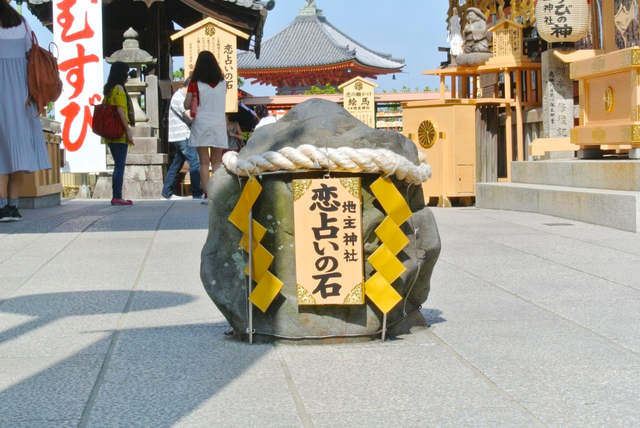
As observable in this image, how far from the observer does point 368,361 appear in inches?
133

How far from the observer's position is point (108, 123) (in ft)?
34.6

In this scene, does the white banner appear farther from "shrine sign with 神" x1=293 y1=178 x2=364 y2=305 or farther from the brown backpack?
"shrine sign with 神" x1=293 y1=178 x2=364 y2=305

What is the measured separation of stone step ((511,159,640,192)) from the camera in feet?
27.2

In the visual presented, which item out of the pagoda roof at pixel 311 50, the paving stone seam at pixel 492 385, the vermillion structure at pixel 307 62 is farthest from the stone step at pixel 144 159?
the vermillion structure at pixel 307 62

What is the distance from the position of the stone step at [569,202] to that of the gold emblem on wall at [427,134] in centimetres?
93

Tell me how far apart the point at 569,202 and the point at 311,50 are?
3462 cm

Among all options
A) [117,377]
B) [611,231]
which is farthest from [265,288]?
[611,231]

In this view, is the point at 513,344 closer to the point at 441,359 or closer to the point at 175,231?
the point at 441,359

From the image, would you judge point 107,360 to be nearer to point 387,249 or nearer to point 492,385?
point 387,249

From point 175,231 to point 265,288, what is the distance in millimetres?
4390

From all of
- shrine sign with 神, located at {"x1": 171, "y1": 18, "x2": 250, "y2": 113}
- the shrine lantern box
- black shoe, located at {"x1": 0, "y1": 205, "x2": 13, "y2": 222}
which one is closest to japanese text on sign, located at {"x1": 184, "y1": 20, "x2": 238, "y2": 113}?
shrine sign with 神, located at {"x1": 171, "y1": 18, "x2": 250, "y2": 113}

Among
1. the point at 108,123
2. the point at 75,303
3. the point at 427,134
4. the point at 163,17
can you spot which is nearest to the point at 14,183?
the point at 108,123

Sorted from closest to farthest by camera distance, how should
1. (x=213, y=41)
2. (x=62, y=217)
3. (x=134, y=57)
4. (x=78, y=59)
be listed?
(x=62, y=217), (x=78, y=59), (x=134, y=57), (x=213, y=41)

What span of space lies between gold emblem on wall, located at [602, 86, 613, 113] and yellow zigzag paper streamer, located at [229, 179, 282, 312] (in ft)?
21.7
